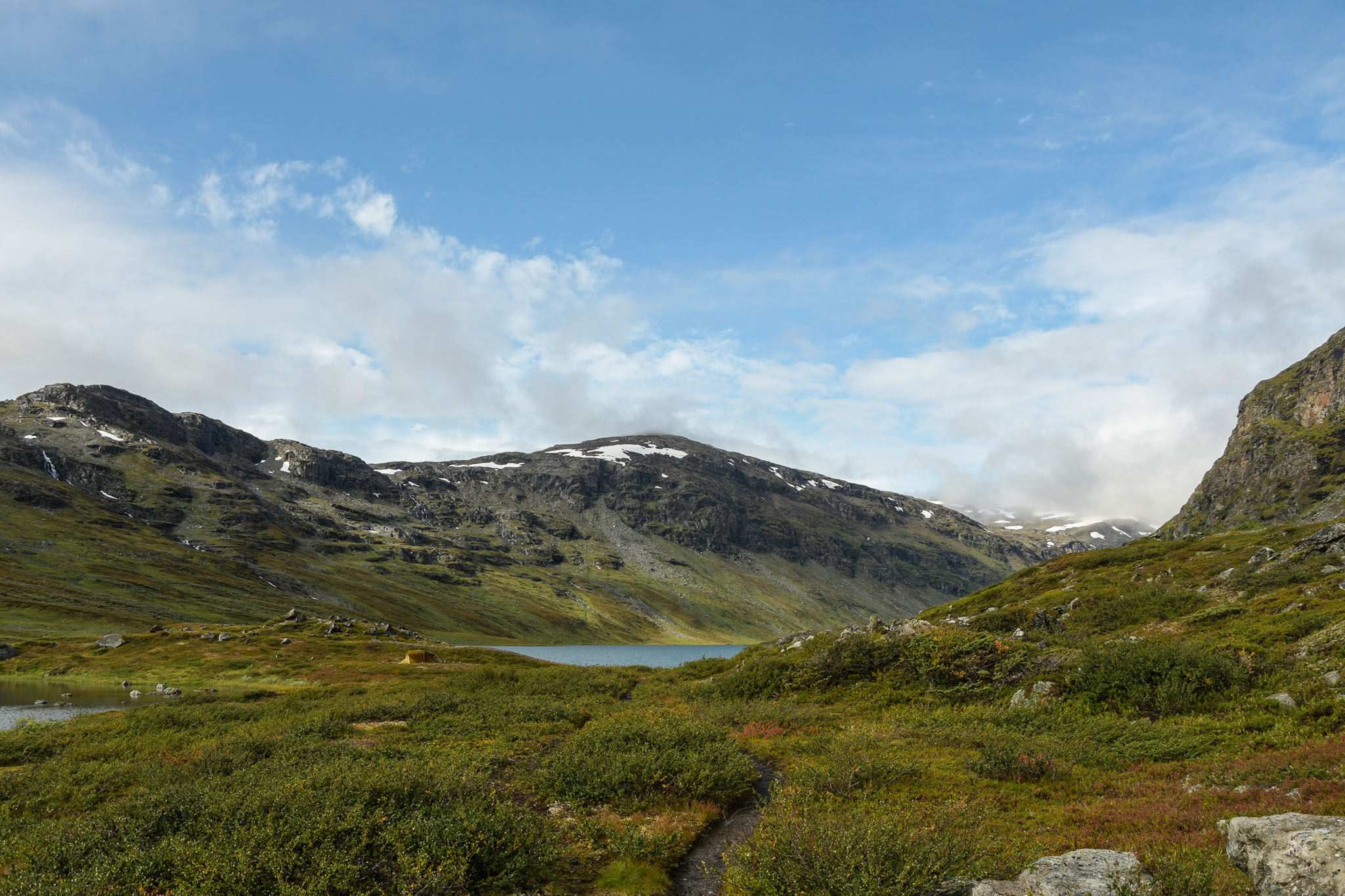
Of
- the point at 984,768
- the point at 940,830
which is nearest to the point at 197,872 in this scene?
the point at 940,830

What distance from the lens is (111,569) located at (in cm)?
13638

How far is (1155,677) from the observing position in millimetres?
22031

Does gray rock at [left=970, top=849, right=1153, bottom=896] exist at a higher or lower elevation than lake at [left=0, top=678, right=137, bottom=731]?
higher

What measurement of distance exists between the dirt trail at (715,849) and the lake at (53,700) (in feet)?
130

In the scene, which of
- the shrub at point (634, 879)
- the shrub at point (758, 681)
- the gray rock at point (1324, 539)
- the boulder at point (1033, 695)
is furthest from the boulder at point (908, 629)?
the shrub at point (634, 879)

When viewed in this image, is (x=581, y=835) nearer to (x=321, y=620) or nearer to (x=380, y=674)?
(x=380, y=674)

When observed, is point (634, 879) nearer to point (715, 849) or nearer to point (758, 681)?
point (715, 849)

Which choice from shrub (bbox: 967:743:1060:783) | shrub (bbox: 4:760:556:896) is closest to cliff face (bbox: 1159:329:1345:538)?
shrub (bbox: 967:743:1060:783)

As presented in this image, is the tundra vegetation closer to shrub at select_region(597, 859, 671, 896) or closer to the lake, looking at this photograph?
shrub at select_region(597, 859, 671, 896)

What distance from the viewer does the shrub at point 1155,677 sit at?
2048 cm

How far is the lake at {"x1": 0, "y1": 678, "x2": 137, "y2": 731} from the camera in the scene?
37125 mm

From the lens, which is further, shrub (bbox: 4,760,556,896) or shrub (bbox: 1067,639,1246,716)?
shrub (bbox: 1067,639,1246,716)

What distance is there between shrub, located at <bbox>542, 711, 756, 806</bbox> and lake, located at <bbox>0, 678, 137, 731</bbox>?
34952 mm

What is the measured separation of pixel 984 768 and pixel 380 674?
52.3 m
